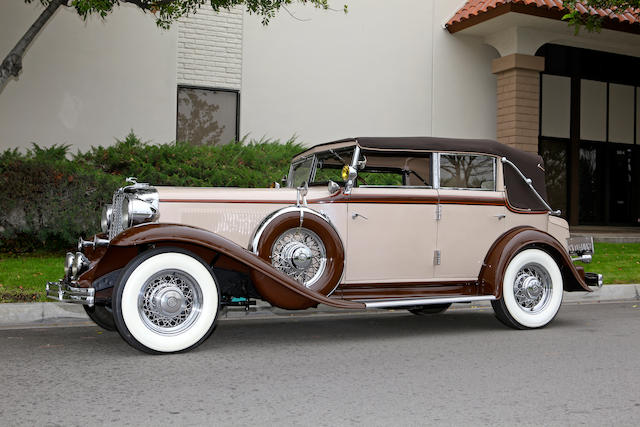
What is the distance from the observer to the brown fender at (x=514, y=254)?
6230mm

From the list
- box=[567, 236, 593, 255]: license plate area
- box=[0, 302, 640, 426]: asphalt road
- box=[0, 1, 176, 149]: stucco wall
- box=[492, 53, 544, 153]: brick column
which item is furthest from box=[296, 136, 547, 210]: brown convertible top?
box=[492, 53, 544, 153]: brick column

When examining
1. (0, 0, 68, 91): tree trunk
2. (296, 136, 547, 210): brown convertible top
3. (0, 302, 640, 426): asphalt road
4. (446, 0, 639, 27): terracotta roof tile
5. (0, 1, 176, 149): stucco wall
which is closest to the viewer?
(0, 302, 640, 426): asphalt road

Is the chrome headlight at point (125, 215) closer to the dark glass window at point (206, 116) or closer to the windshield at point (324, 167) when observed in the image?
the windshield at point (324, 167)

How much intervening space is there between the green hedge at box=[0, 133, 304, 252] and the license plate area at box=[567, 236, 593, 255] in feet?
17.2

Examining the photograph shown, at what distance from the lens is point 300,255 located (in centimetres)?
564

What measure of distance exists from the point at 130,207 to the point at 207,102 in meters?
8.13

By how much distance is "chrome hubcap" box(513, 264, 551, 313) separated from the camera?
6430 mm

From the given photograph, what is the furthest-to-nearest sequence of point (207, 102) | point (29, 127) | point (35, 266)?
1. point (207, 102)
2. point (29, 127)
3. point (35, 266)

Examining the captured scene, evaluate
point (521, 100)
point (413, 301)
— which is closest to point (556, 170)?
point (521, 100)

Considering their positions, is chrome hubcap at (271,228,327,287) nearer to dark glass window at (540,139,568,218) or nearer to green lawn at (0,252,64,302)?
green lawn at (0,252,64,302)

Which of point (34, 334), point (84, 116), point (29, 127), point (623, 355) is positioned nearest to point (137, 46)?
point (84, 116)

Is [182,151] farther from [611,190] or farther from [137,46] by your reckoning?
[611,190]

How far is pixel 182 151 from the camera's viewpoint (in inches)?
434

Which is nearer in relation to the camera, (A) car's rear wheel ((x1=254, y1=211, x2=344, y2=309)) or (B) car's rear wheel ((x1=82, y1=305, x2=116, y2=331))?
(A) car's rear wheel ((x1=254, y1=211, x2=344, y2=309))
